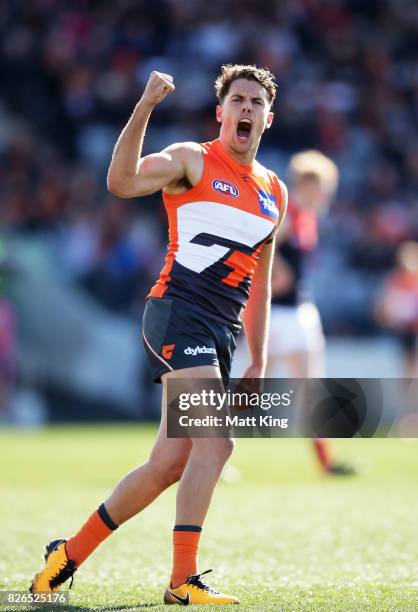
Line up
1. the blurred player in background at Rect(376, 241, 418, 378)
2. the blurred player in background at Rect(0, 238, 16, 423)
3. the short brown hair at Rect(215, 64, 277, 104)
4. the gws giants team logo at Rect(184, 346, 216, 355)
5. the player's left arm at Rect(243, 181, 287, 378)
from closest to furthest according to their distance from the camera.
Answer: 1. the gws giants team logo at Rect(184, 346, 216, 355)
2. the short brown hair at Rect(215, 64, 277, 104)
3. the player's left arm at Rect(243, 181, 287, 378)
4. the blurred player in background at Rect(376, 241, 418, 378)
5. the blurred player in background at Rect(0, 238, 16, 423)

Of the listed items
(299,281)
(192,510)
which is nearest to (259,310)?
(192,510)

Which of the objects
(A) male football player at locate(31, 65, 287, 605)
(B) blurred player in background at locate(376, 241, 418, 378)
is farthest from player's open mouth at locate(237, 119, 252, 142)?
(B) blurred player in background at locate(376, 241, 418, 378)

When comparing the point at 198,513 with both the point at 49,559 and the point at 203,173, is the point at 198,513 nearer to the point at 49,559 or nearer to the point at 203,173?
the point at 49,559

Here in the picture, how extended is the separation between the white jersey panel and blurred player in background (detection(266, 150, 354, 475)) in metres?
3.98

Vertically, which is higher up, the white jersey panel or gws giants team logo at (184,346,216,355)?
the white jersey panel

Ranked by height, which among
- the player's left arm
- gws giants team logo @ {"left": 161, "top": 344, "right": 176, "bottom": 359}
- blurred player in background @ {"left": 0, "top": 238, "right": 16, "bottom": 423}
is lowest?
gws giants team logo @ {"left": 161, "top": 344, "right": 176, "bottom": 359}

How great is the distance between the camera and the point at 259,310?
189 inches

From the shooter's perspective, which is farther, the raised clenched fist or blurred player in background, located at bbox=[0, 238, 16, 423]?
blurred player in background, located at bbox=[0, 238, 16, 423]

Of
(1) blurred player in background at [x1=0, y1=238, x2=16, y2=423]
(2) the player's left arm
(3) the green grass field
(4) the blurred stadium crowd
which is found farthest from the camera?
→ (4) the blurred stadium crowd

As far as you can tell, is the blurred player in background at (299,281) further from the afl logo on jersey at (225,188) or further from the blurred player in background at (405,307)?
the blurred player in background at (405,307)

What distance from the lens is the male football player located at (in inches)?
164

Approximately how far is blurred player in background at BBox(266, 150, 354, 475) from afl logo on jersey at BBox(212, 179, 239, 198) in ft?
13.1

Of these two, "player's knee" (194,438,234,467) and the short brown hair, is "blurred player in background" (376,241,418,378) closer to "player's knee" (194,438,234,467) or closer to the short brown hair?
the short brown hair

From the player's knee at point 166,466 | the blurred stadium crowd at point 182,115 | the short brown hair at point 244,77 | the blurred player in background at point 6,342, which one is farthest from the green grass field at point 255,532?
the blurred stadium crowd at point 182,115
